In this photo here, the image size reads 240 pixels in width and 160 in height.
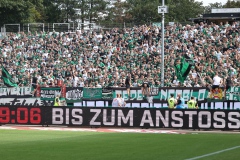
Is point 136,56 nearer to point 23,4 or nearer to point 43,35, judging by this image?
point 43,35

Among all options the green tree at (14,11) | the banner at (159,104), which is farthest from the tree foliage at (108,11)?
the banner at (159,104)

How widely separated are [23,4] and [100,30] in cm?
2345

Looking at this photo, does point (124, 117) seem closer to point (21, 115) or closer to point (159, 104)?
point (159, 104)

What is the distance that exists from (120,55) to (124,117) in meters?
16.5

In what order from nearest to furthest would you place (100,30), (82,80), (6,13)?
(82,80)
(100,30)
(6,13)

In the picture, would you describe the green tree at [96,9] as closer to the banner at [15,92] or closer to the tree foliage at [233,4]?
the tree foliage at [233,4]

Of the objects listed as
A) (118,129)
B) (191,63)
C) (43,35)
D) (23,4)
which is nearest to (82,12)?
(23,4)

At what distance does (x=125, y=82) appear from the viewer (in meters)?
40.5

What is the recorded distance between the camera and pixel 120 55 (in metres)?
47.8

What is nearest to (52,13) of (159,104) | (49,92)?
(49,92)

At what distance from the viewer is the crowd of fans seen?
41441 mm

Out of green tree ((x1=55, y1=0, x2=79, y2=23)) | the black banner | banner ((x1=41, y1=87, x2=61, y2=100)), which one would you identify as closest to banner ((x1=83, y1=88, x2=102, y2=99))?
banner ((x1=41, y1=87, x2=61, y2=100))

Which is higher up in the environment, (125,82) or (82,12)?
(82,12)

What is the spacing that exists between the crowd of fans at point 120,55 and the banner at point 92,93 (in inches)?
99.1
